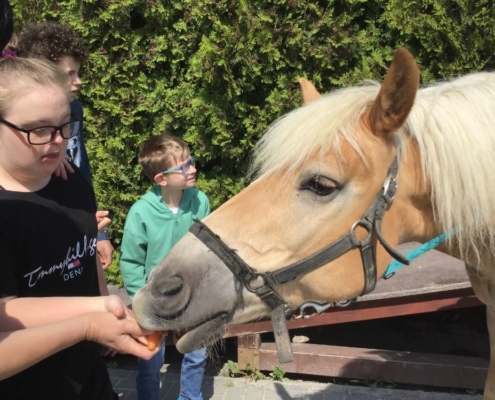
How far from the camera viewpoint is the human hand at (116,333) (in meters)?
1.21

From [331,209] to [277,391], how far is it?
2.42 m

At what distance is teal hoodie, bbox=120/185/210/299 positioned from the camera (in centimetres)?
274

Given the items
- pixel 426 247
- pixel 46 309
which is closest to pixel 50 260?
pixel 46 309

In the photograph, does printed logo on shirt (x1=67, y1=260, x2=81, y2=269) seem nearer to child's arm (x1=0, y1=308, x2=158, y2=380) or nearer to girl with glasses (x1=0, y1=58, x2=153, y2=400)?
girl with glasses (x1=0, y1=58, x2=153, y2=400)

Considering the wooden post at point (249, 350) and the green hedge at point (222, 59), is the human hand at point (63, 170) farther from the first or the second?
the green hedge at point (222, 59)

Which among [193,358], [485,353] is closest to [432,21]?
[485,353]

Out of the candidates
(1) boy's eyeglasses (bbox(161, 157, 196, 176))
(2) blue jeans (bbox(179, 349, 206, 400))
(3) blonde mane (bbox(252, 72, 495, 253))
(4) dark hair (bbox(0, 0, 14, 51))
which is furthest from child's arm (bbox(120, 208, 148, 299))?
(4) dark hair (bbox(0, 0, 14, 51))

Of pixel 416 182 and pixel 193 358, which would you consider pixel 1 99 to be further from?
pixel 193 358

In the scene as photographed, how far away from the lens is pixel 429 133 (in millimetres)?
1406

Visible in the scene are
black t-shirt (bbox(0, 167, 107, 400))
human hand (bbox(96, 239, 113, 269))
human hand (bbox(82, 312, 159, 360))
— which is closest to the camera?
human hand (bbox(82, 312, 159, 360))

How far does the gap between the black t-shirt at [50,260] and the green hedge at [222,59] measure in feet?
8.50

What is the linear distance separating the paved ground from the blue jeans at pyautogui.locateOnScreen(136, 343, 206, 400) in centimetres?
35

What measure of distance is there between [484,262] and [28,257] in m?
1.63

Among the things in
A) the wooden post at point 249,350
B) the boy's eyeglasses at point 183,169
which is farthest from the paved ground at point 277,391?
the boy's eyeglasses at point 183,169
